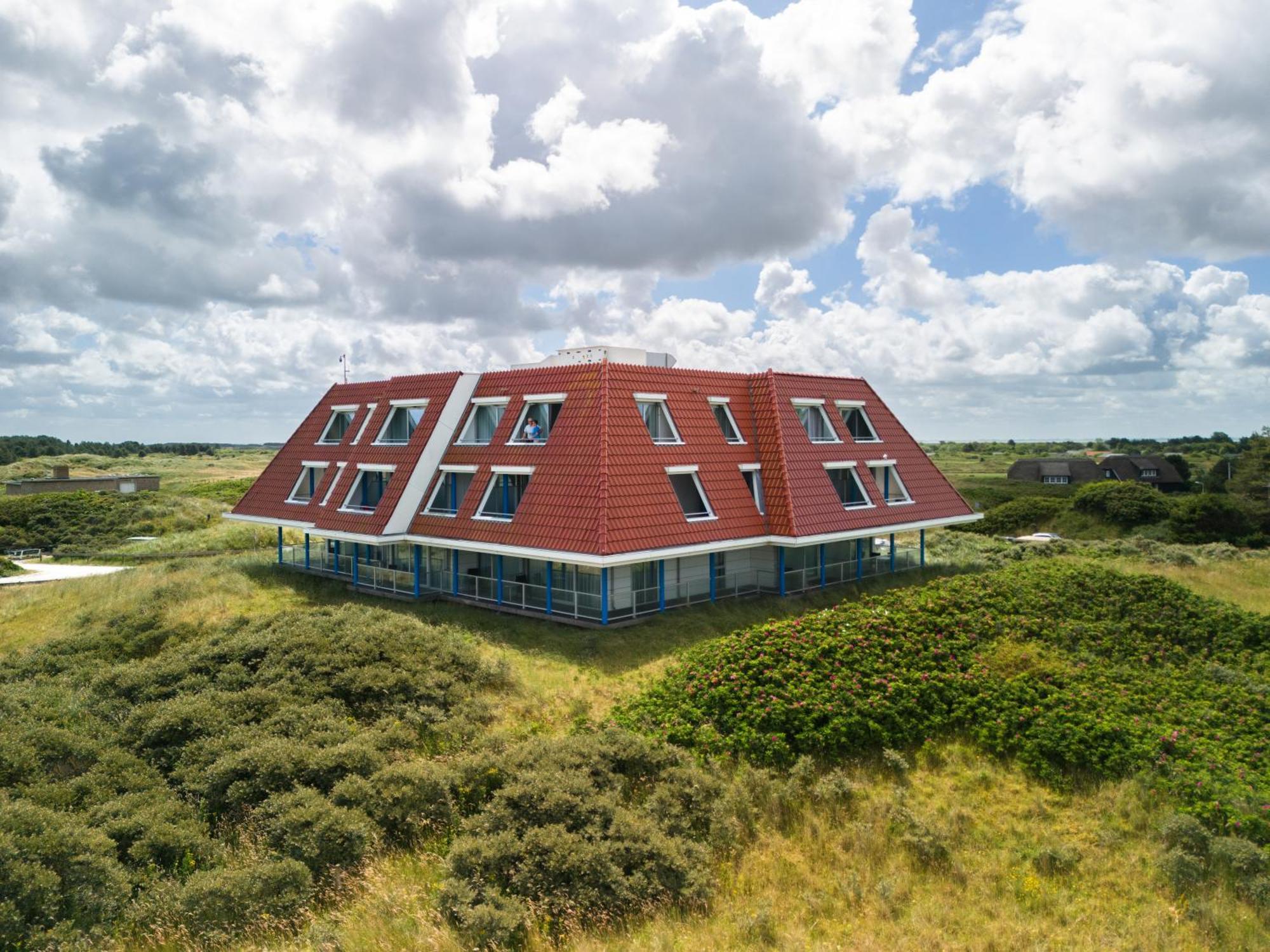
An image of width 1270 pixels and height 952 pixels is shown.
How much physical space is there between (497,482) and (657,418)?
6.39 m

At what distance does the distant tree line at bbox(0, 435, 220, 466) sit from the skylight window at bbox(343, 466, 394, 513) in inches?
5187

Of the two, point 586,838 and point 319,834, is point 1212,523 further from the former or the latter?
point 319,834

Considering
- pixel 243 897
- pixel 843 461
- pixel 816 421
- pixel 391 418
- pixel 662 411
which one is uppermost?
pixel 391 418

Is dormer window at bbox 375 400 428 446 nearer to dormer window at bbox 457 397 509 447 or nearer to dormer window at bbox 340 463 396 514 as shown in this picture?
dormer window at bbox 340 463 396 514

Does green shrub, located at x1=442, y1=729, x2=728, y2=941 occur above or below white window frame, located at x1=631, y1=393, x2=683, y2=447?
below

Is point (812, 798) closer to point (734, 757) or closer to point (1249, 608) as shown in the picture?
point (734, 757)

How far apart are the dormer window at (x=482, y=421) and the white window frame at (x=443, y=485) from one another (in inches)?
53.6


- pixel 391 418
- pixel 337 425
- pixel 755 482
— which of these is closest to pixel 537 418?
pixel 391 418

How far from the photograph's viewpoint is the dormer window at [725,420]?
30.6m

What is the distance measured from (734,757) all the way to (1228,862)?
7934mm

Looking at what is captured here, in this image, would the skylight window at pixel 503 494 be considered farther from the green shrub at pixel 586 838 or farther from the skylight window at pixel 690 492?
the green shrub at pixel 586 838

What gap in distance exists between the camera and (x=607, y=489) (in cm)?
2423

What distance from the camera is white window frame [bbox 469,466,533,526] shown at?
88.0ft

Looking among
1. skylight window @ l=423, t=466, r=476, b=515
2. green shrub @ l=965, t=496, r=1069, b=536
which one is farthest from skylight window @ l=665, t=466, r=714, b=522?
green shrub @ l=965, t=496, r=1069, b=536
